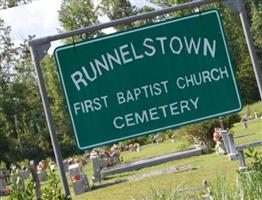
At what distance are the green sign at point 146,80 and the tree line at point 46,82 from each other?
144 ft

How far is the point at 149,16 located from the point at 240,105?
85cm

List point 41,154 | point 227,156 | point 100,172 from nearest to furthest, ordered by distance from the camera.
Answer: point 227,156, point 100,172, point 41,154

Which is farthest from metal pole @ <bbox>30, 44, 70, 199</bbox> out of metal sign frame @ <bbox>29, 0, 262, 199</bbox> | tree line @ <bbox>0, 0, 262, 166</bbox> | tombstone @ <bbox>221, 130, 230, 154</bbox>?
tree line @ <bbox>0, 0, 262, 166</bbox>

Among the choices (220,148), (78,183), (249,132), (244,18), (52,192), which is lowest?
(249,132)

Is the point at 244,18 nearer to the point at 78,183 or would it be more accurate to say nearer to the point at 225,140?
the point at 225,140

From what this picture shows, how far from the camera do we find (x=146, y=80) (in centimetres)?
407

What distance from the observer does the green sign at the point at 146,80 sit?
4.07m

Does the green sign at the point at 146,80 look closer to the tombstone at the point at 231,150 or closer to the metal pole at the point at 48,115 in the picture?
the metal pole at the point at 48,115

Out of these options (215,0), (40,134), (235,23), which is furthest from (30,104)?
(215,0)

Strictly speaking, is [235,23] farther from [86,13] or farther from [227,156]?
[227,156]

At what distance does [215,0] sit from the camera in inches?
172

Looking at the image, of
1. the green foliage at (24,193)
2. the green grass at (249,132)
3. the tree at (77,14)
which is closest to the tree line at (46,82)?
the tree at (77,14)

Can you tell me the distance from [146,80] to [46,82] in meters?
51.6

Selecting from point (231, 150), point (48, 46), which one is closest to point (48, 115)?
point (48, 46)
